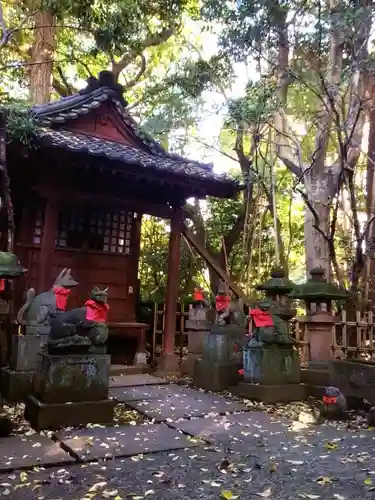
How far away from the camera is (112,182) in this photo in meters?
10.2

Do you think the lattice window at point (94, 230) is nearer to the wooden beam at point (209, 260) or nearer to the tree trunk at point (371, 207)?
the wooden beam at point (209, 260)

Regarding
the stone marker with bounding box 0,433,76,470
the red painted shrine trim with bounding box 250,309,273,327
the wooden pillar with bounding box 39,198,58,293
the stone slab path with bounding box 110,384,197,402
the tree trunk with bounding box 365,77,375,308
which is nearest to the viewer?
the stone marker with bounding box 0,433,76,470

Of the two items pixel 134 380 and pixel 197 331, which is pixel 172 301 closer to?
pixel 197 331

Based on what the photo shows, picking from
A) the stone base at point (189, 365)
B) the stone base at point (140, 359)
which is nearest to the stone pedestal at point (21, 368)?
the stone base at point (140, 359)

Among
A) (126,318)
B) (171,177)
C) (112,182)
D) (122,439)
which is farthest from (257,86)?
(122,439)

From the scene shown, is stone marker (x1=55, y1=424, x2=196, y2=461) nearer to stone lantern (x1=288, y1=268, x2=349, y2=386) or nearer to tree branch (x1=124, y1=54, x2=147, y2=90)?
stone lantern (x1=288, y1=268, x2=349, y2=386)

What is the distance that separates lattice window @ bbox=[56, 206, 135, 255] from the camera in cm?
1016

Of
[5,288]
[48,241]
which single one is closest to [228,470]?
[5,288]

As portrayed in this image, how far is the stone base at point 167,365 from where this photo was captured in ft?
32.1

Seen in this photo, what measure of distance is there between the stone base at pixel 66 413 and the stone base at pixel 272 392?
2.78 meters

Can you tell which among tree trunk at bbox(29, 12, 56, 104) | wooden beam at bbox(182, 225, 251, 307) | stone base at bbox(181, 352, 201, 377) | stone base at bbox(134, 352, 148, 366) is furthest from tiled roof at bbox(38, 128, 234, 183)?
tree trunk at bbox(29, 12, 56, 104)

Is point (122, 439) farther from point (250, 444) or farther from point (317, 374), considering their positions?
point (317, 374)

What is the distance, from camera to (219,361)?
8766 millimetres

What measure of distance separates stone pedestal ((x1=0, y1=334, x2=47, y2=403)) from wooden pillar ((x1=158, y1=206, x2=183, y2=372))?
314 centimetres
